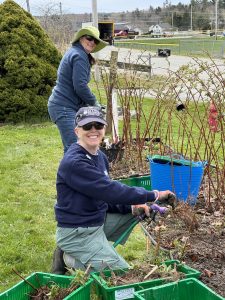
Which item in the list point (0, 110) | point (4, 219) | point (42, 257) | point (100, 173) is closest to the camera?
point (100, 173)

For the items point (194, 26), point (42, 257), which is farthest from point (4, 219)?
point (194, 26)

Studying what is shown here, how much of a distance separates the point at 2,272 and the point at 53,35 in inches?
685

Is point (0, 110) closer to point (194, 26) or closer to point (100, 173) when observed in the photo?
point (100, 173)

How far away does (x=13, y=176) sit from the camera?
6488 millimetres

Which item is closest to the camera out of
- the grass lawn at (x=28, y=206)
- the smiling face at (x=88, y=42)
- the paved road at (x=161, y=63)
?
the grass lawn at (x=28, y=206)

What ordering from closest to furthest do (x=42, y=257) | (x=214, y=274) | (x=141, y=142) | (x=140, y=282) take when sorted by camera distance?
(x=140, y=282)
(x=214, y=274)
(x=42, y=257)
(x=141, y=142)

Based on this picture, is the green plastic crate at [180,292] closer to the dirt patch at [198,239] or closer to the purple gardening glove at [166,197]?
the dirt patch at [198,239]

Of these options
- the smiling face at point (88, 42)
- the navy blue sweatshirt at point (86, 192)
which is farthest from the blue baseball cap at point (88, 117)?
the smiling face at point (88, 42)

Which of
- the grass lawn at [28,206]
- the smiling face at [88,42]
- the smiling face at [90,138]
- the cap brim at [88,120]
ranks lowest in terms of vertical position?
the grass lawn at [28,206]

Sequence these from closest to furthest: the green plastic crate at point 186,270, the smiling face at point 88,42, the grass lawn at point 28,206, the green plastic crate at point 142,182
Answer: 1. the green plastic crate at point 186,270
2. the grass lawn at point 28,206
3. the green plastic crate at point 142,182
4. the smiling face at point 88,42

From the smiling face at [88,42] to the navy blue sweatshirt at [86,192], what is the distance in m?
2.08

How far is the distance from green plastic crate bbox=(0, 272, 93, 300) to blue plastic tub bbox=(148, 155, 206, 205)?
1.94 m

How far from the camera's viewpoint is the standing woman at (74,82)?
4.82m

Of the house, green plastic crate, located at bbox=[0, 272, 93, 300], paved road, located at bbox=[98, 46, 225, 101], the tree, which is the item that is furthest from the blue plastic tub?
the house
